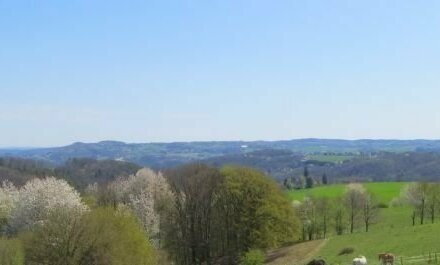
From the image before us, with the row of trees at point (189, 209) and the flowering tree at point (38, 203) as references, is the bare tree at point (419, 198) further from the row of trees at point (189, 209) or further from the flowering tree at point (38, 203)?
the flowering tree at point (38, 203)

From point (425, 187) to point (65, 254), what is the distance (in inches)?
2383

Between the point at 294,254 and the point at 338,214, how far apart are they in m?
26.1

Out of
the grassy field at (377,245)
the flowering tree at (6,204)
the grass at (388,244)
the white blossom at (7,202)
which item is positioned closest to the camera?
the grass at (388,244)

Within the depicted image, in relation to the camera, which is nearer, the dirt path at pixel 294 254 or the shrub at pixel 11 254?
the shrub at pixel 11 254

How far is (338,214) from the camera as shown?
8950 cm

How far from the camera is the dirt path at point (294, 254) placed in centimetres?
6172

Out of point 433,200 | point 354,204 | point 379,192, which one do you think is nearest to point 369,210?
point 354,204

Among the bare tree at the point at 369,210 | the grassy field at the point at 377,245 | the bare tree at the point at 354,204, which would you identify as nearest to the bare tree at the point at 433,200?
the bare tree at the point at 369,210

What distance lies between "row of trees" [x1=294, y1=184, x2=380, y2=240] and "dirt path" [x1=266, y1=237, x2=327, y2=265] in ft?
59.5

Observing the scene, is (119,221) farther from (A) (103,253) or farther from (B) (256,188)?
(B) (256,188)

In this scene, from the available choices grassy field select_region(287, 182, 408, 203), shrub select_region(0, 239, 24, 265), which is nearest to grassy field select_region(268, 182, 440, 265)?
shrub select_region(0, 239, 24, 265)

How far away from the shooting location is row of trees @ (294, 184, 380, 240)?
8894 cm

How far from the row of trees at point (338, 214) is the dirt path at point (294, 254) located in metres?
18.1

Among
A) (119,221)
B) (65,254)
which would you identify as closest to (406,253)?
(119,221)
